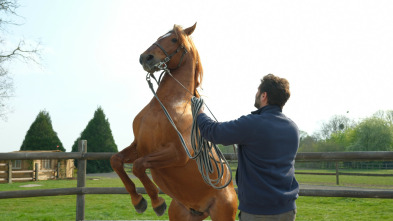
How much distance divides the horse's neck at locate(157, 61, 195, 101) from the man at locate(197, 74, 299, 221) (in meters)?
0.71

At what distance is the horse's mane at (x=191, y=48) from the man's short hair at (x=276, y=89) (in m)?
Result: 0.96

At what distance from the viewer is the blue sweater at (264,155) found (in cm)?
218

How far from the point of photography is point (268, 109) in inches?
90.2

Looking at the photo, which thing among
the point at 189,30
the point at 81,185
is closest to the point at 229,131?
the point at 189,30

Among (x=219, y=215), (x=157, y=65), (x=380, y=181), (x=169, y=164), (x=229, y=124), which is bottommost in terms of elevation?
(x=380, y=181)

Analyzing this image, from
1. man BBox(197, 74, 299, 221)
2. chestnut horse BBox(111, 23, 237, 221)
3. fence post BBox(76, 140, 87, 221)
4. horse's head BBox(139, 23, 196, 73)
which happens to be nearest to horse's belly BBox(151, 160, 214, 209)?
chestnut horse BBox(111, 23, 237, 221)

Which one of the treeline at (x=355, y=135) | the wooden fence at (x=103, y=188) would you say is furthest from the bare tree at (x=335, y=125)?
the wooden fence at (x=103, y=188)

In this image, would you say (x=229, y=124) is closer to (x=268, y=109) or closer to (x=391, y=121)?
(x=268, y=109)

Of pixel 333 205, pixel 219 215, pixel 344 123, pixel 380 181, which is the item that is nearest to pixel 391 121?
pixel 344 123

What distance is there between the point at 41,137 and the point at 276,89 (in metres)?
26.0

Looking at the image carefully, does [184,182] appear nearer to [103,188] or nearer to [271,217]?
[271,217]

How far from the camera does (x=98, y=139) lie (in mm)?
25844

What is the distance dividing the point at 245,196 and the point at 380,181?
18613 millimetres

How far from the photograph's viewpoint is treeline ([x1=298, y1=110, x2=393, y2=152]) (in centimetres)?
3584
